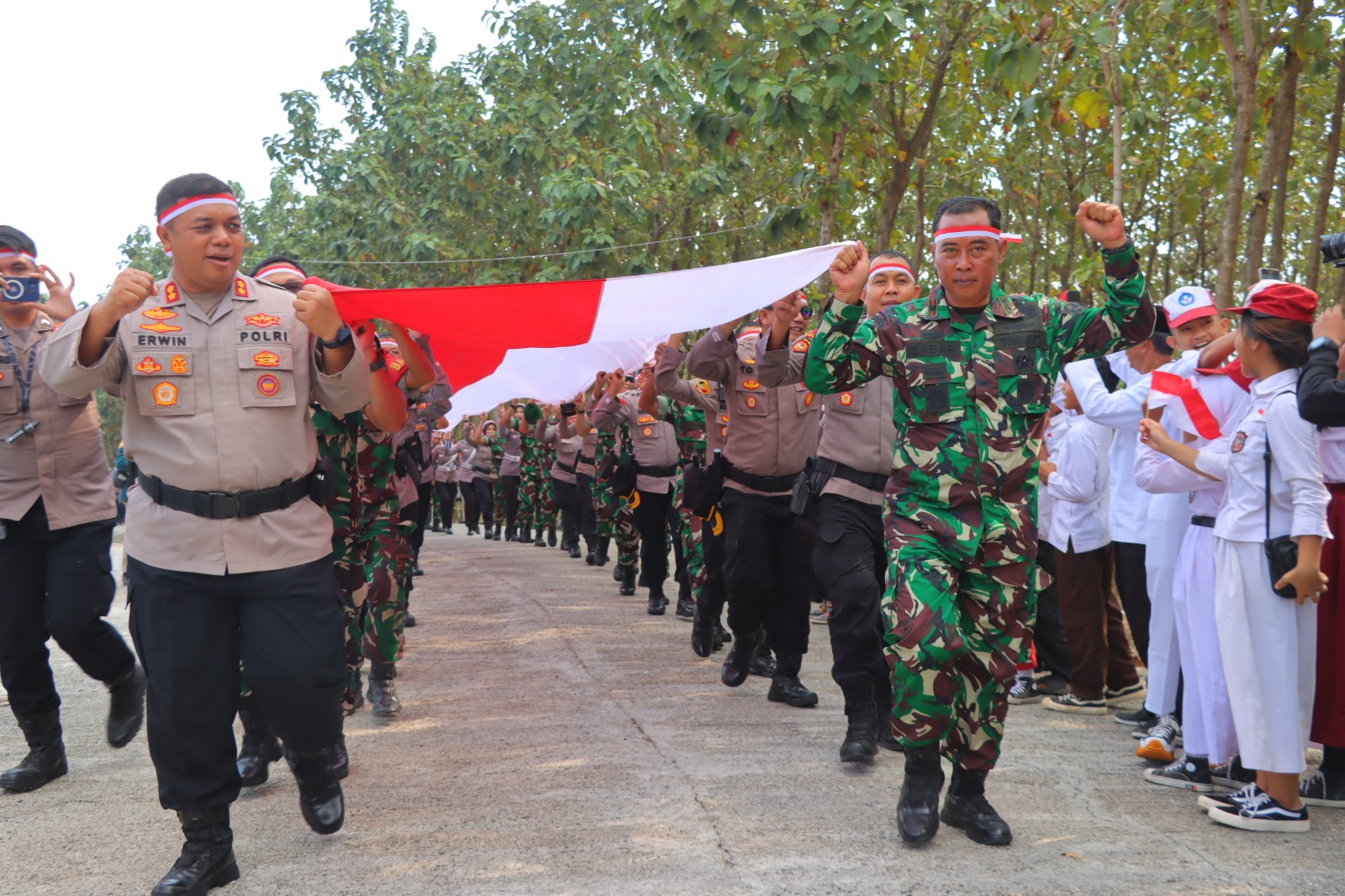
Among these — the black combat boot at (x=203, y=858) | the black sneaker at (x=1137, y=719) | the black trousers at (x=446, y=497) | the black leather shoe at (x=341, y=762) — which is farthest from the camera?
the black trousers at (x=446, y=497)

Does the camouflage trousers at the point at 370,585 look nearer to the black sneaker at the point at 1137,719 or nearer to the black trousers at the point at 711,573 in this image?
the black trousers at the point at 711,573

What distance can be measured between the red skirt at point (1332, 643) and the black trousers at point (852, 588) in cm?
181

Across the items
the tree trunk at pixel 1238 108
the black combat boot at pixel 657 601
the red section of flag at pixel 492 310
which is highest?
the tree trunk at pixel 1238 108

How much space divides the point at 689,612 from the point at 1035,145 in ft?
38.6

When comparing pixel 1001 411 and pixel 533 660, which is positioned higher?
pixel 1001 411

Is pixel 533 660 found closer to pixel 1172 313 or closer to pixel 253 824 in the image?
pixel 253 824

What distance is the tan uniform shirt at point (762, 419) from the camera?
22.7 ft

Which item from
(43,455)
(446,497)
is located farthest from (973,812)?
(446,497)

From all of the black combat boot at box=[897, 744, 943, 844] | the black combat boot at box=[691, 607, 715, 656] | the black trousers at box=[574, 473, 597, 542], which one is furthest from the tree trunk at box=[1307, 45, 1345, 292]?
the black trousers at box=[574, 473, 597, 542]

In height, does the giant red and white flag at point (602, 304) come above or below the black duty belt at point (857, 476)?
above

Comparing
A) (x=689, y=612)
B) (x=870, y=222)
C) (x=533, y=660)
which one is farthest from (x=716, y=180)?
(x=533, y=660)

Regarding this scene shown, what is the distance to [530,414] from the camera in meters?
18.9

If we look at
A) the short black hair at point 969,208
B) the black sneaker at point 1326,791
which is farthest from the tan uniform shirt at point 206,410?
the black sneaker at point 1326,791

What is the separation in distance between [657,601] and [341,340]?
7569 mm
